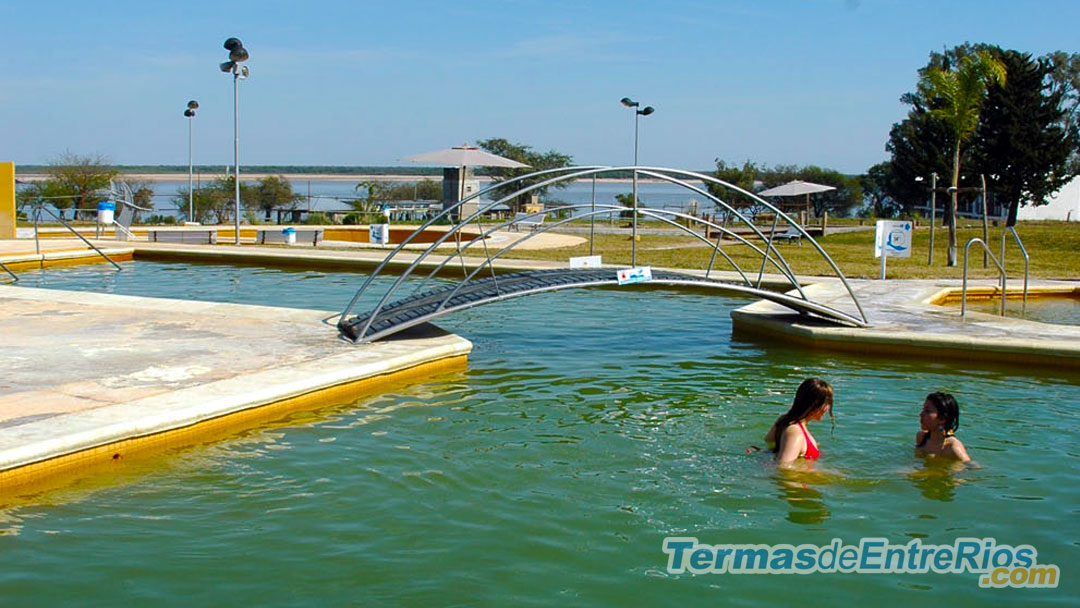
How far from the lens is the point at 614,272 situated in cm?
1187

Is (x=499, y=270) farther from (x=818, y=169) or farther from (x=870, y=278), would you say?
(x=818, y=169)

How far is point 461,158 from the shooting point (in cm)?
2920

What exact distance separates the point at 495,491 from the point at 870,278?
44.0 ft

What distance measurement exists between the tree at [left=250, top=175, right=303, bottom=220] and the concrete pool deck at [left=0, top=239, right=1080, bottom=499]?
1278 inches

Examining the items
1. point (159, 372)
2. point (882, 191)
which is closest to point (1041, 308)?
point (159, 372)

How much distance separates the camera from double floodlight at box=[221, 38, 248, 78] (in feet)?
81.0

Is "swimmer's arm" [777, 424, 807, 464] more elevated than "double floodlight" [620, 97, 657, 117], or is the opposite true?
"double floodlight" [620, 97, 657, 117]

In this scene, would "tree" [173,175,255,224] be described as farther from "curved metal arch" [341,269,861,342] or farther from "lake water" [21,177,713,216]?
"curved metal arch" [341,269,861,342]

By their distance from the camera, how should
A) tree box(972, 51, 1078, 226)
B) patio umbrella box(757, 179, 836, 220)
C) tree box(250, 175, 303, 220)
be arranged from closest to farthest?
patio umbrella box(757, 179, 836, 220) → tree box(972, 51, 1078, 226) → tree box(250, 175, 303, 220)

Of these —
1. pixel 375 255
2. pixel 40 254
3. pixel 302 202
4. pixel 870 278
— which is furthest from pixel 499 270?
pixel 302 202

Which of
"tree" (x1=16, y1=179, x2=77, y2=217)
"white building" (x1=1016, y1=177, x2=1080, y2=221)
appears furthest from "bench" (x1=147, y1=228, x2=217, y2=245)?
"white building" (x1=1016, y1=177, x2=1080, y2=221)

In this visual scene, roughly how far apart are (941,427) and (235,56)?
21551 millimetres

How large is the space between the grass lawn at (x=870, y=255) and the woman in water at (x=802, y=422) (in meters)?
12.0

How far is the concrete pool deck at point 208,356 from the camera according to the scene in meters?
7.27
